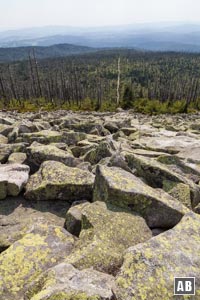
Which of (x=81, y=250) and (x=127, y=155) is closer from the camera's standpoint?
(x=81, y=250)

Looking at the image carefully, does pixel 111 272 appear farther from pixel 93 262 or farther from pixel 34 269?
pixel 34 269

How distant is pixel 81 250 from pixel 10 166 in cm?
434

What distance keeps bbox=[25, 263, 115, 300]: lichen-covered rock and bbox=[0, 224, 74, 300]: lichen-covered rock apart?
406 mm

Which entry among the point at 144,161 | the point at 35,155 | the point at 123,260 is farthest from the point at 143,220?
the point at 35,155

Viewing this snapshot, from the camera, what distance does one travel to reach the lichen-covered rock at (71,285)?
3.82 m

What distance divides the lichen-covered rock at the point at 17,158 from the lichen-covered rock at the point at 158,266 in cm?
573

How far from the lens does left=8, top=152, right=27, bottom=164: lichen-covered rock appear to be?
9273 millimetres

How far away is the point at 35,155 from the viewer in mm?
9367

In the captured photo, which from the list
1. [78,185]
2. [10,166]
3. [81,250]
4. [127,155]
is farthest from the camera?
[127,155]

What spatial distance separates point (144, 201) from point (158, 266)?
2060 millimetres

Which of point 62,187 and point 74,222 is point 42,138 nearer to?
point 62,187

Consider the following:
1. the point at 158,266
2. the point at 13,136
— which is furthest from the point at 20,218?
the point at 13,136

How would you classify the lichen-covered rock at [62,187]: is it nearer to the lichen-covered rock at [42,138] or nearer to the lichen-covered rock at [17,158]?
the lichen-covered rock at [17,158]

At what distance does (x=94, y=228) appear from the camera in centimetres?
562
